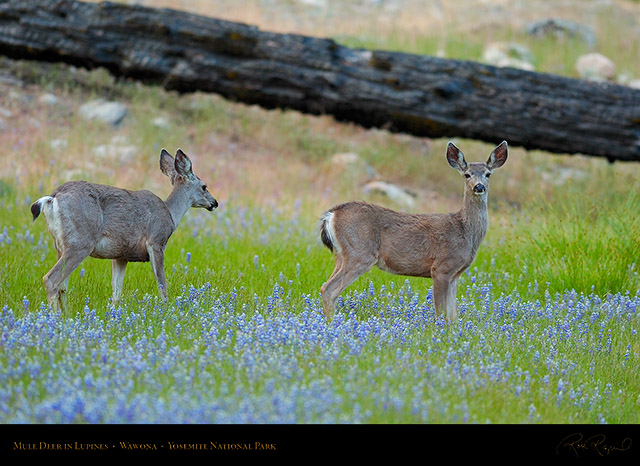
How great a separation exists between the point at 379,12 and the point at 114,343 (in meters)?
21.5

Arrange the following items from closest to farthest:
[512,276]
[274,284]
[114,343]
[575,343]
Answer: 1. [114,343]
2. [575,343]
3. [274,284]
4. [512,276]

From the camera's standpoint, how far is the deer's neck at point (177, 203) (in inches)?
318

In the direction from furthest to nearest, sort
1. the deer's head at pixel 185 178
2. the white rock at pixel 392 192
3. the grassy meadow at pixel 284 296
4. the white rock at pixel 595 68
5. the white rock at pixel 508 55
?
the white rock at pixel 595 68 < the white rock at pixel 508 55 < the white rock at pixel 392 192 < the deer's head at pixel 185 178 < the grassy meadow at pixel 284 296

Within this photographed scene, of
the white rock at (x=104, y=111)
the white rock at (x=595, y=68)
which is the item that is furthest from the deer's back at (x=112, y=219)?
the white rock at (x=595, y=68)

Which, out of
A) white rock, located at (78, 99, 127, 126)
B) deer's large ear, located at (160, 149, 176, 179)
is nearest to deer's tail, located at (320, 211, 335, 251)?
deer's large ear, located at (160, 149, 176, 179)

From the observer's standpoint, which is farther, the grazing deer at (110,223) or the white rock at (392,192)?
the white rock at (392,192)

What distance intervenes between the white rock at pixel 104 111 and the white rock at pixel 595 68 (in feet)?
36.9

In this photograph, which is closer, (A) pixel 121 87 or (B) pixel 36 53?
(B) pixel 36 53

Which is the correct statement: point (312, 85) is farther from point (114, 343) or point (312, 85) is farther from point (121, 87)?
point (114, 343)

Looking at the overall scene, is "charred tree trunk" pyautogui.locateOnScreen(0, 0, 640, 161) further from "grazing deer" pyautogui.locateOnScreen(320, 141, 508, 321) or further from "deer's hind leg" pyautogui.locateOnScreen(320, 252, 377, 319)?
"deer's hind leg" pyautogui.locateOnScreen(320, 252, 377, 319)

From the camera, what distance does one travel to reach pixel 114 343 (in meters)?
5.94

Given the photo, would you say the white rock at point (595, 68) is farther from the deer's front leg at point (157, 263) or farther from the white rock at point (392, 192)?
the deer's front leg at point (157, 263)
